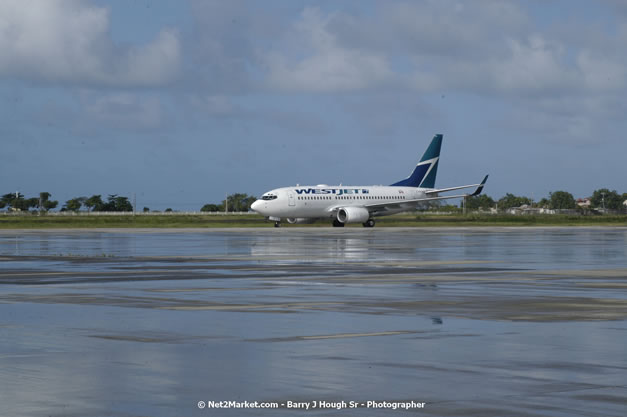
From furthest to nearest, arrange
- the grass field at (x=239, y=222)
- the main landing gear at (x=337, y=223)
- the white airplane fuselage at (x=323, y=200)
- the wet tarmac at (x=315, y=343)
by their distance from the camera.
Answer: the grass field at (x=239, y=222), the main landing gear at (x=337, y=223), the white airplane fuselage at (x=323, y=200), the wet tarmac at (x=315, y=343)

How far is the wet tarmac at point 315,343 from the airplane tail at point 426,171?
246ft

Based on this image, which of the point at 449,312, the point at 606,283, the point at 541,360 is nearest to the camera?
the point at 541,360

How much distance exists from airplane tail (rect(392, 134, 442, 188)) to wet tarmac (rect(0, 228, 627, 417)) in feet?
246

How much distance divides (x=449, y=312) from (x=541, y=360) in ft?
19.4

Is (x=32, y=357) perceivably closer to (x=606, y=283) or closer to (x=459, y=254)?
(x=606, y=283)

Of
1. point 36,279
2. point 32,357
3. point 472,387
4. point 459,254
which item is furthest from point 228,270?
point 472,387

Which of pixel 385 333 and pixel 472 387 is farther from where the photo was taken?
pixel 385 333

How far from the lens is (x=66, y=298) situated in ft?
70.3

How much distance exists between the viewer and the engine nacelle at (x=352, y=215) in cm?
9438

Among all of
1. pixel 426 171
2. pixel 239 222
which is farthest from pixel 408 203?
pixel 239 222

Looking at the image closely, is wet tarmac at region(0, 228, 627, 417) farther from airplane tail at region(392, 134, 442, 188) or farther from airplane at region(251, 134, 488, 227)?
airplane tail at region(392, 134, 442, 188)

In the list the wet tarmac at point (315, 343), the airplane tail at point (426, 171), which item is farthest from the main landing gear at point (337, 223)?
the wet tarmac at point (315, 343)

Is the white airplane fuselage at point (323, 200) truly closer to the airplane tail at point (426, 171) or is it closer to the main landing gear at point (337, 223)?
the main landing gear at point (337, 223)

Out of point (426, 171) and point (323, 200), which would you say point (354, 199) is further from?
point (426, 171)
